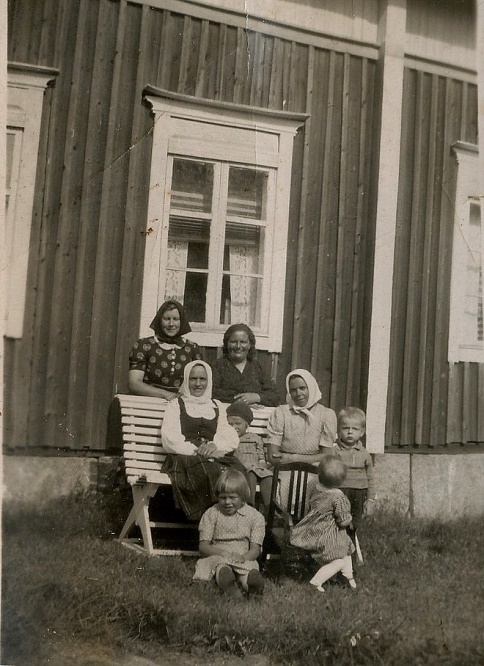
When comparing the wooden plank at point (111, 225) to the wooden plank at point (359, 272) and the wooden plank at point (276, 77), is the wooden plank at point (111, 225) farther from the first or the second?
the wooden plank at point (359, 272)

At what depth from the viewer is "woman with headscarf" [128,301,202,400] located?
2.03 m

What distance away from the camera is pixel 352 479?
210cm

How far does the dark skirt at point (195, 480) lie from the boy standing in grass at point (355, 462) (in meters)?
0.35

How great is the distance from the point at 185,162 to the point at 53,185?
427 millimetres

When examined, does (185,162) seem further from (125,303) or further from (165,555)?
(165,555)

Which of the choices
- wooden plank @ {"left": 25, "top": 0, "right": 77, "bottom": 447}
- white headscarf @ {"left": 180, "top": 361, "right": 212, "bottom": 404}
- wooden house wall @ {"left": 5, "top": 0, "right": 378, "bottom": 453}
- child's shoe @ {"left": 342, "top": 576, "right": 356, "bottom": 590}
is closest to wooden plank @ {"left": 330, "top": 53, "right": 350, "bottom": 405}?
wooden house wall @ {"left": 5, "top": 0, "right": 378, "bottom": 453}

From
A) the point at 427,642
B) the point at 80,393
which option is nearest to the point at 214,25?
the point at 80,393

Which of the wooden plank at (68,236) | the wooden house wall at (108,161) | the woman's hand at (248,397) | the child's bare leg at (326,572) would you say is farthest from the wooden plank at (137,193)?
the child's bare leg at (326,572)

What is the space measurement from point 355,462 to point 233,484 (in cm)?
43

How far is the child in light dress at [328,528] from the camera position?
199cm

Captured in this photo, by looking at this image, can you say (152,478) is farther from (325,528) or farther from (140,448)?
(325,528)

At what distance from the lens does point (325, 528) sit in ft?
6.66

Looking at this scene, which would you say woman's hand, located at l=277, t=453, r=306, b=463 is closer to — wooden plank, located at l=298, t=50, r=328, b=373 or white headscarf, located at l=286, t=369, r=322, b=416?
white headscarf, located at l=286, t=369, r=322, b=416

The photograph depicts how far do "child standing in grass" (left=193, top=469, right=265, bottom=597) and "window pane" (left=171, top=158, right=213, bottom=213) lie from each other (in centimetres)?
86
